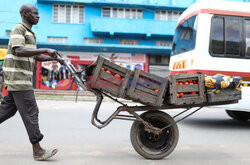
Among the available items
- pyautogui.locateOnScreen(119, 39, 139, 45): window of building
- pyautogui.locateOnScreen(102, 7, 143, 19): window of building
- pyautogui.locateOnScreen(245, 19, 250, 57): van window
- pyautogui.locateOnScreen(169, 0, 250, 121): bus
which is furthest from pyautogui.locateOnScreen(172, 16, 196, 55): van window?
pyautogui.locateOnScreen(102, 7, 143, 19): window of building

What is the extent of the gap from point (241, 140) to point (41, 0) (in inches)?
763

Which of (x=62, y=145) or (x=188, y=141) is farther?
(x=188, y=141)

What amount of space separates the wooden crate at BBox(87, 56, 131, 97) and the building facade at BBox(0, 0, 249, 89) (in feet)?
49.8

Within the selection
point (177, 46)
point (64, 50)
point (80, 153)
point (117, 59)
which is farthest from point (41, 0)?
point (80, 153)

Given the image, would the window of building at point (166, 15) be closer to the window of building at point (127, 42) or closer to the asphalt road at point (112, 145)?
the window of building at point (127, 42)

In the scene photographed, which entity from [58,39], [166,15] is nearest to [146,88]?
[58,39]

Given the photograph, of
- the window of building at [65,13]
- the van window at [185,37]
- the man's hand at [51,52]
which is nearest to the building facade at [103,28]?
the window of building at [65,13]

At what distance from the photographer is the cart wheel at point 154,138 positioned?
3623 millimetres

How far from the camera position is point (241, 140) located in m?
5.07

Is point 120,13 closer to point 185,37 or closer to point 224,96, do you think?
point 185,37

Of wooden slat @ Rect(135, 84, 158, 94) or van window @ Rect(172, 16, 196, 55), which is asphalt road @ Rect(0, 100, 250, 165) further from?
van window @ Rect(172, 16, 196, 55)

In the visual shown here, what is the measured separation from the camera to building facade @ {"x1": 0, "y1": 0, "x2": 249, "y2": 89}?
64.0 ft

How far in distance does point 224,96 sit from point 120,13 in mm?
18938

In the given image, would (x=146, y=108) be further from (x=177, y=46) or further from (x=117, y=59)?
(x=117, y=59)
